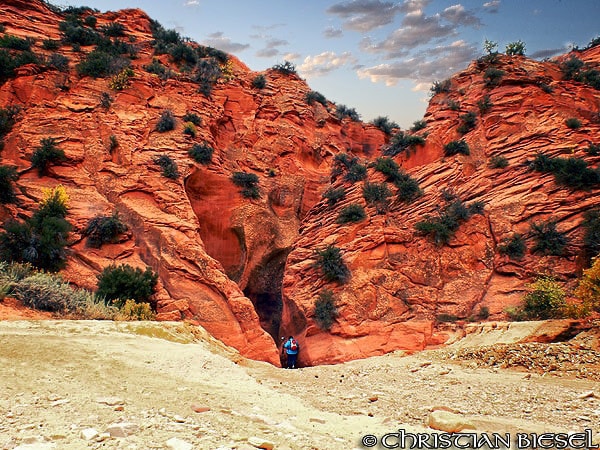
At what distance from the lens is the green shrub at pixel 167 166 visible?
16.0 meters

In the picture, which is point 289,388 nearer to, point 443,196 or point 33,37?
point 443,196

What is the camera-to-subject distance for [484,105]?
19797mm

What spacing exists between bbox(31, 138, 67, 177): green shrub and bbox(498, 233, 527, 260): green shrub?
17621 mm

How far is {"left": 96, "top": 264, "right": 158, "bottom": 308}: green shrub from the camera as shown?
9.93m

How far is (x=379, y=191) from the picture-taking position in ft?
59.0

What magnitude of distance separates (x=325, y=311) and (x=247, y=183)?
346 inches

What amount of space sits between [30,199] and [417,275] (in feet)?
47.9

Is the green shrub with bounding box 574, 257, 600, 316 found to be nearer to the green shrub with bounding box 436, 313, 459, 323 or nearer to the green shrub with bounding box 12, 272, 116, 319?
the green shrub with bounding box 436, 313, 459, 323

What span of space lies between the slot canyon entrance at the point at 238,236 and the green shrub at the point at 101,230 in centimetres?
565

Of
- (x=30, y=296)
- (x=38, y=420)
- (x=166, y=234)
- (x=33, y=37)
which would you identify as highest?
(x=33, y=37)

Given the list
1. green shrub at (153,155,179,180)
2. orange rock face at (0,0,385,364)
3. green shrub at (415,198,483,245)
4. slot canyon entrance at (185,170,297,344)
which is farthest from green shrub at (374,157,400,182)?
green shrub at (153,155,179,180)

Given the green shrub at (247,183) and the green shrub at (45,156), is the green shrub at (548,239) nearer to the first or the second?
the green shrub at (247,183)

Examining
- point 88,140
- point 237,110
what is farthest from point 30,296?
point 237,110

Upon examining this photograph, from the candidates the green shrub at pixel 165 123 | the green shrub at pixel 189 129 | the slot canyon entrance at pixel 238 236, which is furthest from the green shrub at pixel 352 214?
the green shrub at pixel 165 123
